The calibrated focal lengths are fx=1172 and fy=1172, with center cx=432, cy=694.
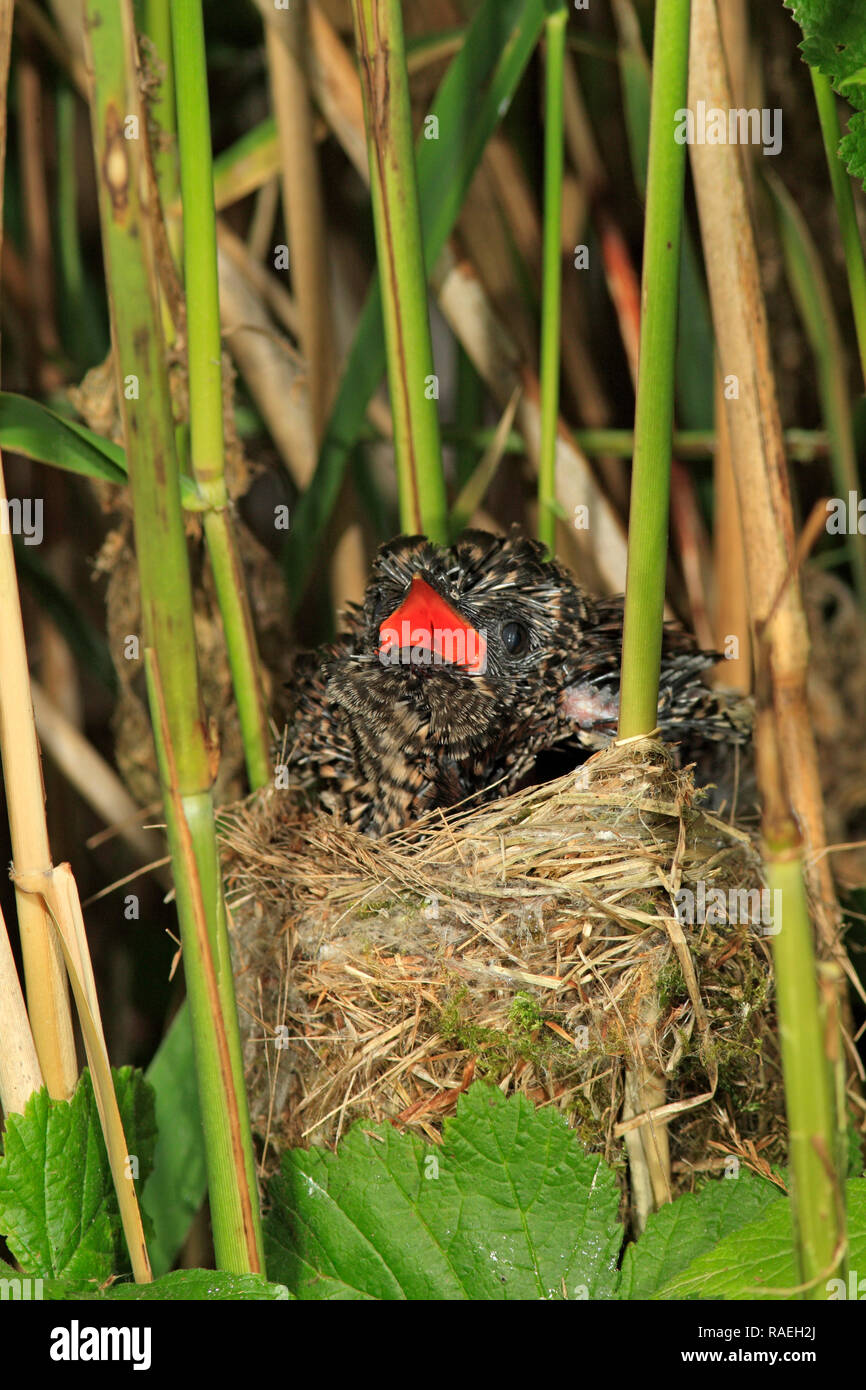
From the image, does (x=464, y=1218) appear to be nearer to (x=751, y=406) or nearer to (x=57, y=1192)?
(x=57, y=1192)

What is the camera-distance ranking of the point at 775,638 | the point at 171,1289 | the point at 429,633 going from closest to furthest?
the point at 775,638 < the point at 171,1289 < the point at 429,633

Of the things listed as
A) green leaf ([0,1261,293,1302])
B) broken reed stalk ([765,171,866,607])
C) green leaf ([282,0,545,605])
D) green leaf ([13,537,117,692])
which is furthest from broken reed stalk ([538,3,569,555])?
green leaf ([0,1261,293,1302])

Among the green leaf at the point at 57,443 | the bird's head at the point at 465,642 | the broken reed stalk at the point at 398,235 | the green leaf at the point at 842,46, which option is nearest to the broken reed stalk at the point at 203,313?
the green leaf at the point at 57,443

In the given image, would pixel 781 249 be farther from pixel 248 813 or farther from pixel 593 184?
pixel 248 813

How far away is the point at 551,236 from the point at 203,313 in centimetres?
41

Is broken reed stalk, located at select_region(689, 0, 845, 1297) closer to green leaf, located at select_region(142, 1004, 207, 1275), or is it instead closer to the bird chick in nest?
the bird chick in nest

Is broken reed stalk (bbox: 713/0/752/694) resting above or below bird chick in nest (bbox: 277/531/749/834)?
above

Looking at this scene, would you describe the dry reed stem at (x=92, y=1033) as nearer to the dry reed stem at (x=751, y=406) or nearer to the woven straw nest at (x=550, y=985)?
the woven straw nest at (x=550, y=985)

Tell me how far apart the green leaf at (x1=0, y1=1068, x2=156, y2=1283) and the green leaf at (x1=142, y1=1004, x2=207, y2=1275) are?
0.31m

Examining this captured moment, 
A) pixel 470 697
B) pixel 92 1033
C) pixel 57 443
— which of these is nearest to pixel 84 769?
pixel 470 697

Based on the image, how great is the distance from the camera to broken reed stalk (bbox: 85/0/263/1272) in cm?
58

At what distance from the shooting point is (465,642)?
1.26 m

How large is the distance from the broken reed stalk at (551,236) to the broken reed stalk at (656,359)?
35 centimetres

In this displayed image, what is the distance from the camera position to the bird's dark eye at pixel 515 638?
4.33ft
